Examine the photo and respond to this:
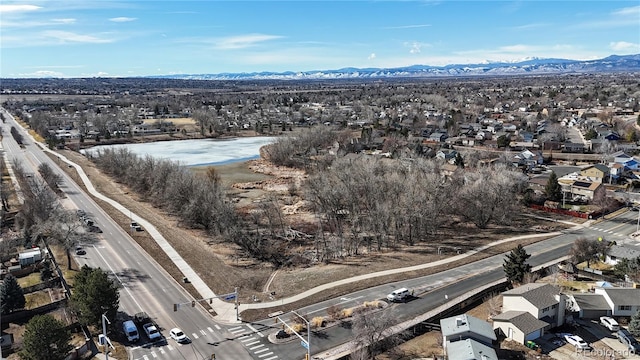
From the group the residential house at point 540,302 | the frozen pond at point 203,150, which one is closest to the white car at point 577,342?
the residential house at point 540,302

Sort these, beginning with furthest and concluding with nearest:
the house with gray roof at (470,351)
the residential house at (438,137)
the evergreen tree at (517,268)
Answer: the residential house at (438,137) < the evergreen tree at (517,268) < the house with gray roof at (470,351)

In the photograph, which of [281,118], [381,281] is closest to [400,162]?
[381,281]

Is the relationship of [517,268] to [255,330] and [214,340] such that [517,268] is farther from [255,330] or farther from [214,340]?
[214,340]

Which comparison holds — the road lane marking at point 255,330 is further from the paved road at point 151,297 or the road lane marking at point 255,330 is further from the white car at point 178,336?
the white car at point 178,336

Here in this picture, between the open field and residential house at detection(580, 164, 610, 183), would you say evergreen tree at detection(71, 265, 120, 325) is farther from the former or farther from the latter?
residential house at detection(580, 164, 610, 183)

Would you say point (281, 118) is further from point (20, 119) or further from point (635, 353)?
point (635, 353)
